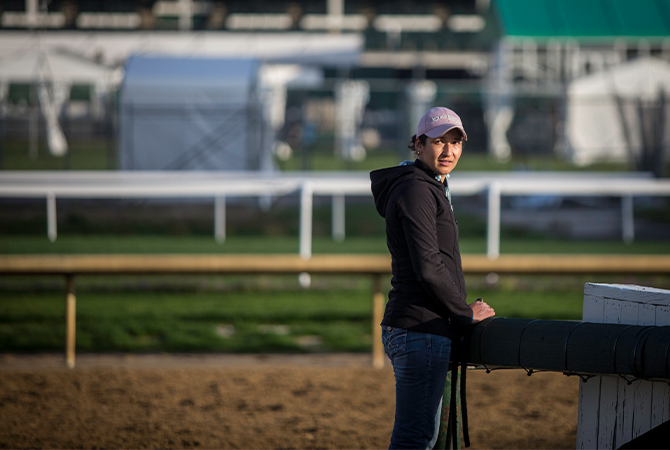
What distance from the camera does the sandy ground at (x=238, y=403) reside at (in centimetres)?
425

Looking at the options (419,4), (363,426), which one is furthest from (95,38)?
(363,426)

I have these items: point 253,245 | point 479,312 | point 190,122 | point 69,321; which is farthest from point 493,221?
point 190,122

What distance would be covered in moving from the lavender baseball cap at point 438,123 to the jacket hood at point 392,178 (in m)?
0.12

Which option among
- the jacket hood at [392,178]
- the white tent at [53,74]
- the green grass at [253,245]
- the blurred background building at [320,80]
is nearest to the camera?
the jacket hood at [392,178]

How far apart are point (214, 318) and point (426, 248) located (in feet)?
17.2

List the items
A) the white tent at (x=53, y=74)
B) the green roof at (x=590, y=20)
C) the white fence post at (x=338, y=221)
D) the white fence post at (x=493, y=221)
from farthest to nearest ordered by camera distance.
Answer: the green roof at (x=590, y=20), the white tent at (x=53, y=74), the white fence post at (x=338, y=221), the white fence post at (x=493, y=221)

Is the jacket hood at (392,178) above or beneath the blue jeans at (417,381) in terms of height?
above

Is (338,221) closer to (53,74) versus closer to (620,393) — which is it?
(620,393)

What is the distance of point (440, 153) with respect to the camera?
8.78 ft

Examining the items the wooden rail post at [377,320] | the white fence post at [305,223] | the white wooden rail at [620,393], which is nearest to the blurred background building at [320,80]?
the white fence post at [305,223]

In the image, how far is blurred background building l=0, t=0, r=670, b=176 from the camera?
1608 centimetres

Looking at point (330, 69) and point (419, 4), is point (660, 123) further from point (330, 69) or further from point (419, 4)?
point (419, 4)

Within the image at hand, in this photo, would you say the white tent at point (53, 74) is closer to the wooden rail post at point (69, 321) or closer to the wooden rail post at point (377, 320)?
the wooden rail post at point (69, 321)

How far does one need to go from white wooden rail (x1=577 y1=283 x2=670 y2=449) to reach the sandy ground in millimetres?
1325
